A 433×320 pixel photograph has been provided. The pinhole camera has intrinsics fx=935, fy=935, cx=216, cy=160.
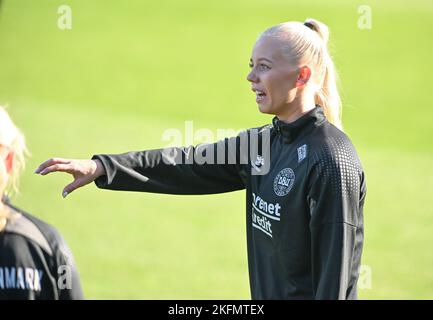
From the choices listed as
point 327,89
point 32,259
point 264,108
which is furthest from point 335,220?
point 32,259

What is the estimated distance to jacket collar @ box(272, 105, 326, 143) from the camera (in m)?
4.01

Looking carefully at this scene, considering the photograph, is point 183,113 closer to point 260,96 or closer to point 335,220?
point 260,96

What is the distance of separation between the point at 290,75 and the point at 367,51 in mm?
9093

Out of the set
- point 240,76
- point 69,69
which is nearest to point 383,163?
point 240,76

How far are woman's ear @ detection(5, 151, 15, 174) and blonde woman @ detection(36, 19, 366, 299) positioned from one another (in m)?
0.23

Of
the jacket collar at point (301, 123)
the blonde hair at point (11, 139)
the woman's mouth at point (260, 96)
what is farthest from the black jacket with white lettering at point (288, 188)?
the blonde hair at point (11, 139)

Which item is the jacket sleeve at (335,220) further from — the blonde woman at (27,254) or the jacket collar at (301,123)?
the blonde woman at (27,254)

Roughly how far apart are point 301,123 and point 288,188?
0.30m

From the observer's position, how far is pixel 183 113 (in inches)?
454

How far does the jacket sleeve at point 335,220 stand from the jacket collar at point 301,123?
0.23m

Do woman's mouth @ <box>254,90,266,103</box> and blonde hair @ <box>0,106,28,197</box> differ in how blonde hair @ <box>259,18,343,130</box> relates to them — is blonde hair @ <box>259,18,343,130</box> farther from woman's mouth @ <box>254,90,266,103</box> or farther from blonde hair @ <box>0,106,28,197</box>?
blonde hair @ <box>0,106,28,197</box>

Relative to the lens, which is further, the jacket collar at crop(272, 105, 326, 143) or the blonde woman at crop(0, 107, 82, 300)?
the jacket collar at crop(272, 105, 326, 143)

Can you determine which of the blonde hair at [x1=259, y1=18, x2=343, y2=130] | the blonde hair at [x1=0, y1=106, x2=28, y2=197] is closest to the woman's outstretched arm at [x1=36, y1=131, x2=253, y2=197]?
the blonde hair at [x1=259, y1=18, x2=343, y2=130]

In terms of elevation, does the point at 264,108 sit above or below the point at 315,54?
below
